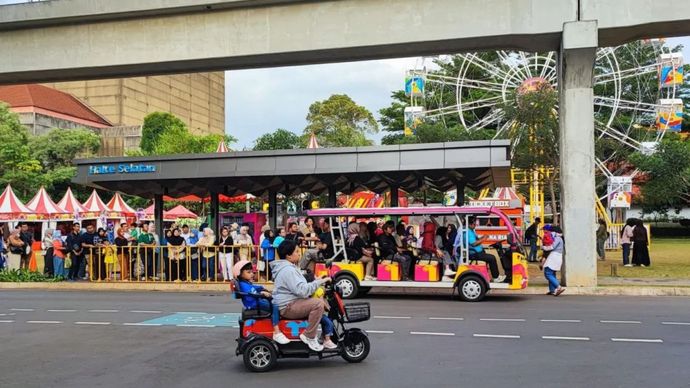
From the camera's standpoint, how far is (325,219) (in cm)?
1636

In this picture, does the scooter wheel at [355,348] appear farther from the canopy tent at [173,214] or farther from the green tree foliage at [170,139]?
the green tree foliage at [170,139]

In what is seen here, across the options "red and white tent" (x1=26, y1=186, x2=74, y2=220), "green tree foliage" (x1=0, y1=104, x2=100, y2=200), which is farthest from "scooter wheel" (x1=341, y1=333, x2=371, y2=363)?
"green tree foliage" (x1=0, y1=104, x2=100, y2=200)

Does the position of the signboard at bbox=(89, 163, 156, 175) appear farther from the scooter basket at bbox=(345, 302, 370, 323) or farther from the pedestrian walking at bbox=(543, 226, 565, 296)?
the scooter basket at bbox=(345, 302, 370, 323)

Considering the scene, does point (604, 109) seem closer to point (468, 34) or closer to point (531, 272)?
point (531, 272)

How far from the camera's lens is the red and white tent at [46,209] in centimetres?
3566

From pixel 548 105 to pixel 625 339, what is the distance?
73.5 feet

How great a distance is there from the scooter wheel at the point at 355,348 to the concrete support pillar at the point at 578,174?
10609 millimetres

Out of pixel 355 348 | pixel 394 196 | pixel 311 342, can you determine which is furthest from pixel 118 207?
pixel 311 342

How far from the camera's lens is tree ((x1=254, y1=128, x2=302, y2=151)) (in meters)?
52.2

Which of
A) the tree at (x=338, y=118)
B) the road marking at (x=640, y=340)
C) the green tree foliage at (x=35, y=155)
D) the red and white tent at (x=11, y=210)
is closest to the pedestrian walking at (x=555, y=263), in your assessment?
the road marking at (x=640, y=340)

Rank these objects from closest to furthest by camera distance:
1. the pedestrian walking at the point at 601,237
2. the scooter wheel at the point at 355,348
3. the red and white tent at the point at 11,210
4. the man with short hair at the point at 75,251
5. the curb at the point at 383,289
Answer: the scooter wheel at the point at 355,348 → the curb at the point at 383,289 → the man with short hair at the point at 75,251 → the pedestrian walking at the point at 601,237 → the red and white tent at the point at 11,210

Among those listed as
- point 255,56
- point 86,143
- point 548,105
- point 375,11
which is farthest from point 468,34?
point 86,143

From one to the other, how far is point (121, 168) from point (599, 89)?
49.3m

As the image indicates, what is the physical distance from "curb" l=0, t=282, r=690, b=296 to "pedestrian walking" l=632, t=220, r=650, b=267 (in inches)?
Answer: 312
